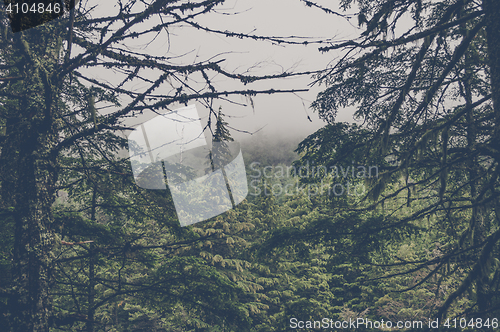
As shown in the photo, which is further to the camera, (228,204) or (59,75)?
(228,204)

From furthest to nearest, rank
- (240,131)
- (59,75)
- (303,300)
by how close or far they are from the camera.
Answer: (303,300) < (59,75) < (240,131)

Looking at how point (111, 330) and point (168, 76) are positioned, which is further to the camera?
point (111, 330)

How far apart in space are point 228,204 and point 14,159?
13.1 metres

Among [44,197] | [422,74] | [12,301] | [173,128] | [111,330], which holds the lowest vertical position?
[111,330]

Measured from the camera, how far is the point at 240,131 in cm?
329

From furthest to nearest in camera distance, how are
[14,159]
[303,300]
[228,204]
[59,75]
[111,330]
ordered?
1. [228,204]
2. [111,330]
3. [303,300]
4. [14,159]
5. [59,75]

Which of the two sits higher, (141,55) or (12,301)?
(141,55)

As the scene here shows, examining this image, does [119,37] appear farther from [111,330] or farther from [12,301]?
[111,330]

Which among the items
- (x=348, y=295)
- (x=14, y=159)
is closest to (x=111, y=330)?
(x=348, y=295)

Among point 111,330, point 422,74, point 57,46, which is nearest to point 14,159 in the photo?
point 57,46

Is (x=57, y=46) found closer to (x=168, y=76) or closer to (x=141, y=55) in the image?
(x=141, y=55)

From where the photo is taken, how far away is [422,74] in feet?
21.0

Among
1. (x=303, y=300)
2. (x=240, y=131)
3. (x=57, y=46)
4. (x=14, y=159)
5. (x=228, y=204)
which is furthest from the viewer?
(x=228, y=204)

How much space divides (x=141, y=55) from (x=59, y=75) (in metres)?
1.05
